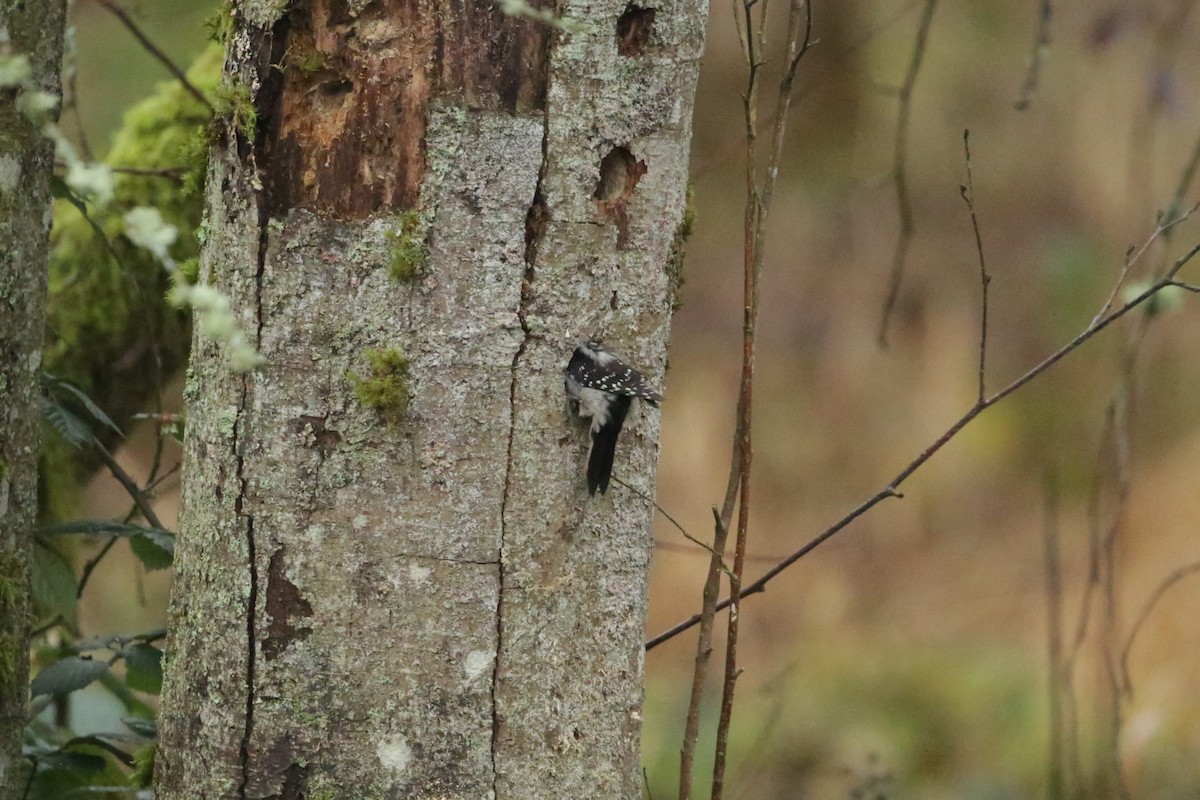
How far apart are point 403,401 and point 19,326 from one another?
849 millimetres

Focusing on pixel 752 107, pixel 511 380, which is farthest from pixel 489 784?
pixel 752 107

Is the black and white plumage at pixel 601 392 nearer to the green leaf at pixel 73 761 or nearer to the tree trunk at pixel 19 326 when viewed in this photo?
the tree trunk at pixel 19 326

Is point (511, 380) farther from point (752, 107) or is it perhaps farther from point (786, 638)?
point (786, 638)

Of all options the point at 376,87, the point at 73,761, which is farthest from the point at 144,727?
the point at 376,87

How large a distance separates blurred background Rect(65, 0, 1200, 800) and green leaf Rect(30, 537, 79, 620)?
4895 millimetres

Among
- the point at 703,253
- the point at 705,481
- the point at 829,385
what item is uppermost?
the point at 703,253

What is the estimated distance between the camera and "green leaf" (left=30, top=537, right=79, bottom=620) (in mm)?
2248

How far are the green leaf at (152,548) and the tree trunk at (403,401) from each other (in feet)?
1.76

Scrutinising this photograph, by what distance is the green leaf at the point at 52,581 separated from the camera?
7.38 feet

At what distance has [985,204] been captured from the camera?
332 inches

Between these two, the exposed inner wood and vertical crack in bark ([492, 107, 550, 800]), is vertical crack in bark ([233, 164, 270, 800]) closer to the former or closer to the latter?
the exposed inner wood

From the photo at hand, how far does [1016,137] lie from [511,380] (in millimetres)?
7260

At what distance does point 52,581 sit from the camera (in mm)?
2283

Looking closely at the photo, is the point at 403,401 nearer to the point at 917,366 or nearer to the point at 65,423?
the point at 65,423
